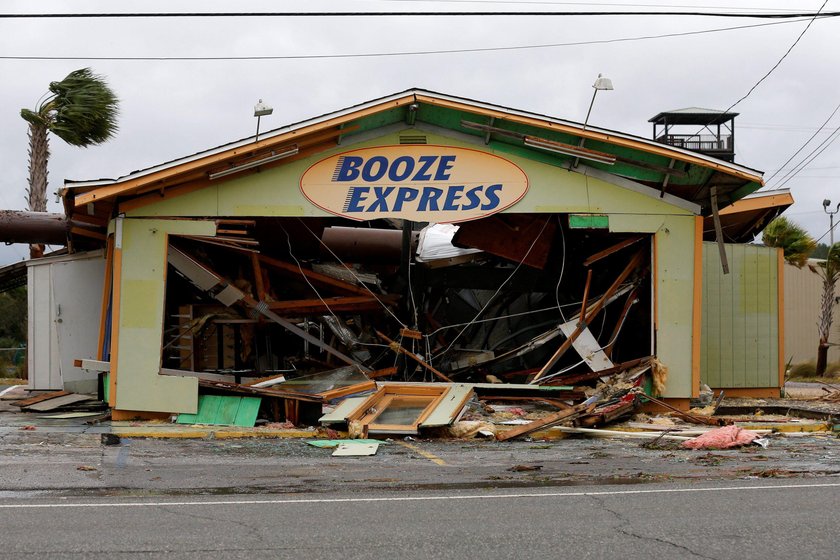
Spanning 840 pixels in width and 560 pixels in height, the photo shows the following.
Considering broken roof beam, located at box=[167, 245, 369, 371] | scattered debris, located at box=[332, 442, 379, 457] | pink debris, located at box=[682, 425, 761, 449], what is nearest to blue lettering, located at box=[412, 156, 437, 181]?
broken roof beam, located at box=[167, 245, 369, 371]

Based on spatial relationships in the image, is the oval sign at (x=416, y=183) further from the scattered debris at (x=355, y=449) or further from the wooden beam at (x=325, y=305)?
the scattered debris at (x=355, y=449)

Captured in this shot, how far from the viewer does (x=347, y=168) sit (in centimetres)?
1534

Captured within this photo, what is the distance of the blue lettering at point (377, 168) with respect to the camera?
50.4 feet

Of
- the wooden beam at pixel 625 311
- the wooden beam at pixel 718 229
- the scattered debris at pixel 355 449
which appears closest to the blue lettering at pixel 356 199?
the scattered debris at pixel 355 449

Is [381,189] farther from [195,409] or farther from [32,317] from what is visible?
[32,317]

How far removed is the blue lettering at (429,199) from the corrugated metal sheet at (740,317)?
6478mm

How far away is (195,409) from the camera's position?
14586 millimetres

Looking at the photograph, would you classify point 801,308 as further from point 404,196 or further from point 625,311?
point 404,196

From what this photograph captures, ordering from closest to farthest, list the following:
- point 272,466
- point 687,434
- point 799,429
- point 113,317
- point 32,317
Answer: point 272,466
point 687,434
point 799,429
point 113,317
point 32,317

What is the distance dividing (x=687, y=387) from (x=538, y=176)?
3986mm

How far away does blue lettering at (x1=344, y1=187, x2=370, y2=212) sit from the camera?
1527 cm

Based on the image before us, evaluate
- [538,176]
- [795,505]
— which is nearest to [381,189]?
[538,176]

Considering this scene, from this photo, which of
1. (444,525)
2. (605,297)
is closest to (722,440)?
(605,297)

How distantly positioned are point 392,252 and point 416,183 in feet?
10.5
